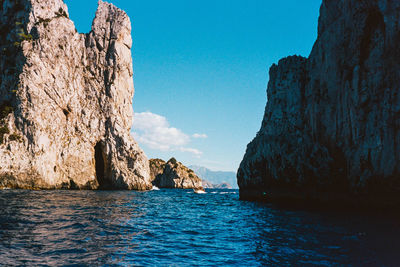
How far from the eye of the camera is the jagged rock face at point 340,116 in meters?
25.5

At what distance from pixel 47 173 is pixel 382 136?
61364 mm

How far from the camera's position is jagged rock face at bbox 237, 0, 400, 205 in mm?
25516

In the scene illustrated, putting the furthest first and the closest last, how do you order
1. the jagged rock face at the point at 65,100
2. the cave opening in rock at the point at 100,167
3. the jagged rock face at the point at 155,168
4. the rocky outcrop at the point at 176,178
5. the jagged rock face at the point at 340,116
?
the jagged rock face at the point at 155,168 → the rocky outcrop at the point at 176,178 → the cave opening in rock at the point at 100,167 → the jagged rock face at the point at 65,100 → the jagged rock face at the point at 340,116

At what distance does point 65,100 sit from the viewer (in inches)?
2776

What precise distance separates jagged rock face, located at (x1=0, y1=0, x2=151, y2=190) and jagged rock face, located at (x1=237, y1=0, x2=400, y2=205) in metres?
43.8

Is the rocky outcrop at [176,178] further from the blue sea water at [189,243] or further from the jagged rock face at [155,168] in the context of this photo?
the blue sea water at [189,243]

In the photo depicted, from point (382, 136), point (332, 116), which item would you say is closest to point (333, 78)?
point (332, 116)

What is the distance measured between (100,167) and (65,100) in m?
21.0

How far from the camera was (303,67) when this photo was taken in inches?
1825

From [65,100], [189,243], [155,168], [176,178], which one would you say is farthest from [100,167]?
[155,168]

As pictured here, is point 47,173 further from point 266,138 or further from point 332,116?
point 332,116

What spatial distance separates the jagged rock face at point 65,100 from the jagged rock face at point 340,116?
4380 centimetres

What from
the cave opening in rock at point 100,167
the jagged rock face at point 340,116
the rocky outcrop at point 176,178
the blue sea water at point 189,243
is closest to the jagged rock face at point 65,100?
the cave opening in rock at point 100,167

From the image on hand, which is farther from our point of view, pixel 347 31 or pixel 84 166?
pixel 84 166
